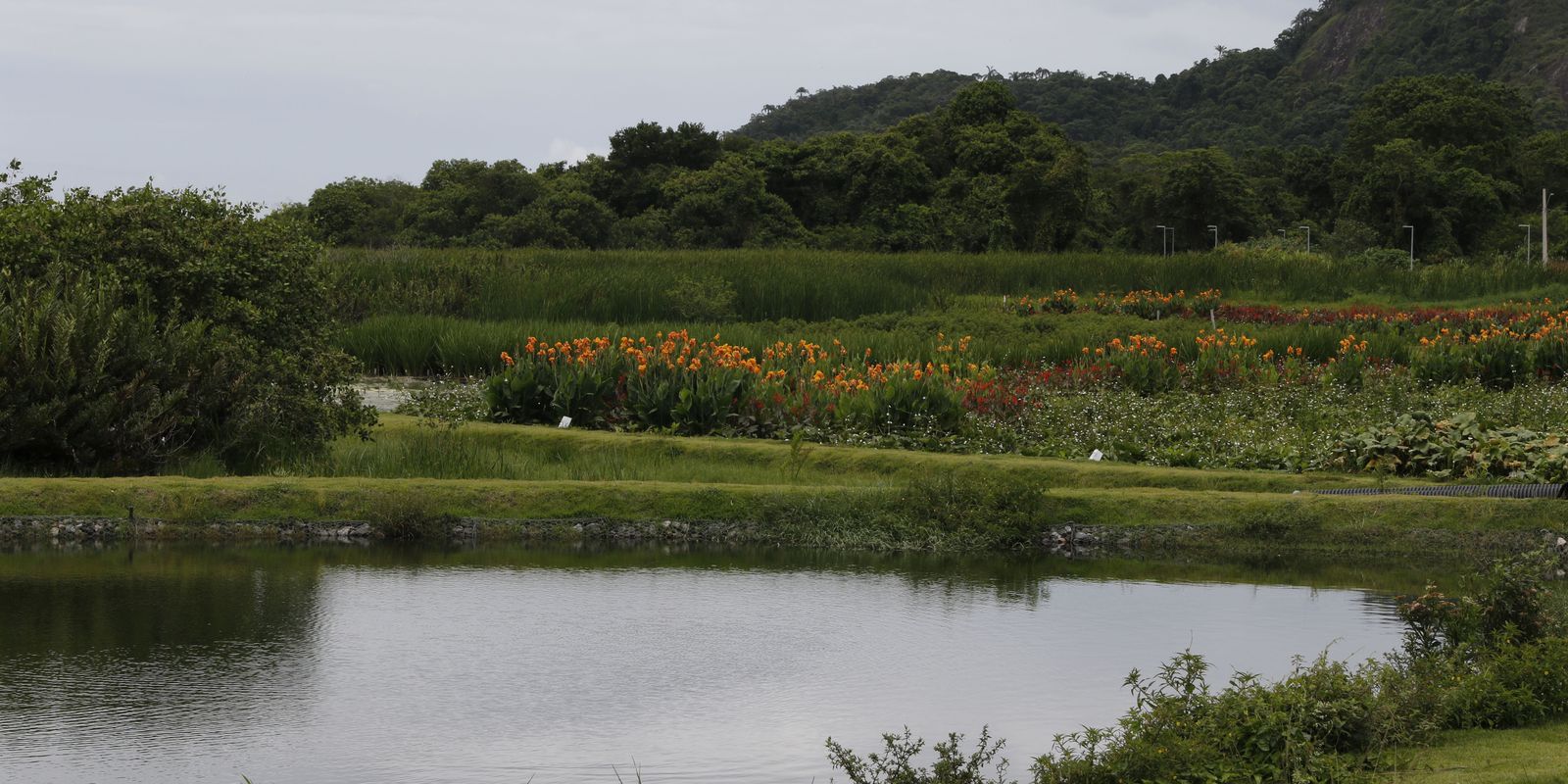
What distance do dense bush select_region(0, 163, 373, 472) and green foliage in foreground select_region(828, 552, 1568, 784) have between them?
974 centimetres

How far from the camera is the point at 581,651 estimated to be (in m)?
8.63

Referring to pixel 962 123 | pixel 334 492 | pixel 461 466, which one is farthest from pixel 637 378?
pixel 962 123

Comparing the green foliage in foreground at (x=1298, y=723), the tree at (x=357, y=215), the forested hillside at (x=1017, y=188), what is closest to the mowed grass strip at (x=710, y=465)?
the green foliage in foreground at (x=1298, y=723)

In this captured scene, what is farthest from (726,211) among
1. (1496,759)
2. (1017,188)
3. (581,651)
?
(1496,759)

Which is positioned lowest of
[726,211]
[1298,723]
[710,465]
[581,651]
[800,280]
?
[581,651]

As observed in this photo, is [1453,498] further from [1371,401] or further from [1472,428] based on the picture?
[1371,401]

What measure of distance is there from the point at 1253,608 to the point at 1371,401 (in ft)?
28.1

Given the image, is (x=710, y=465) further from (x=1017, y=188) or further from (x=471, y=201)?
(x=1017, y=188)

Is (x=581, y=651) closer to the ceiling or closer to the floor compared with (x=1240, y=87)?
closer to the floor

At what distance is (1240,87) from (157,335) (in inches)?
4268

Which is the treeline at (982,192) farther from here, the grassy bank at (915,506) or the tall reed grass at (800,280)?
the grassy bank at (915,506)

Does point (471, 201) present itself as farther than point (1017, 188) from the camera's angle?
No

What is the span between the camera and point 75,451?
548 inches

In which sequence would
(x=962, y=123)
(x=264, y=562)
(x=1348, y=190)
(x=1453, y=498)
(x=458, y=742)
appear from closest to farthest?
(x=458, y=742)
(x=264, y=562)
(x=1453, y=498)
(x=962, y=123)
(x=1348, y=190)
